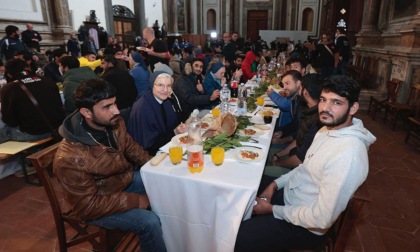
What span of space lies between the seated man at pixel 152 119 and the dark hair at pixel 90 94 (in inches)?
34.1

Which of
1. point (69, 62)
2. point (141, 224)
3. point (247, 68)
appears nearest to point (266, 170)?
point (141, 224)

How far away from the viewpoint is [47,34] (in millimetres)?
8875

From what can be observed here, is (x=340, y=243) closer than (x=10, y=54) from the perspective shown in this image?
Yes

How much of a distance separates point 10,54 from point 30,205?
213 inches

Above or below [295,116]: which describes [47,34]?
above

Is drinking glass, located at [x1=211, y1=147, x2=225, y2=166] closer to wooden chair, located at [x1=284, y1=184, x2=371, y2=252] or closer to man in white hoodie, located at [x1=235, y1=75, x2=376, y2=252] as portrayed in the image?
man in white hoodie, located at [x1=235, y1=75, x2=376, y2=252]

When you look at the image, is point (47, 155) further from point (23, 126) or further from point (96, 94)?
point (23, 126)

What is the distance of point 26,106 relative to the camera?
10.7ft

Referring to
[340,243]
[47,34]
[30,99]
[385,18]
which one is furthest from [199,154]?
[47,34]

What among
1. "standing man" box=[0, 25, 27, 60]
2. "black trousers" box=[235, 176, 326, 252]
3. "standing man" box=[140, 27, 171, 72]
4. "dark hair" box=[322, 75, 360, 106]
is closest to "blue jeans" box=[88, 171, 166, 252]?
"black trousers" box=[235, 176, 326, 252]

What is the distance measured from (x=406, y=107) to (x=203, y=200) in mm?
5003

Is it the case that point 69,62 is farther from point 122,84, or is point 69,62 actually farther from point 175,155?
point 175,155

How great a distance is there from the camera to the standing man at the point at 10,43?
6.55 metres

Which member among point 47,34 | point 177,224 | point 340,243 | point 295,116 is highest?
point 47,34
